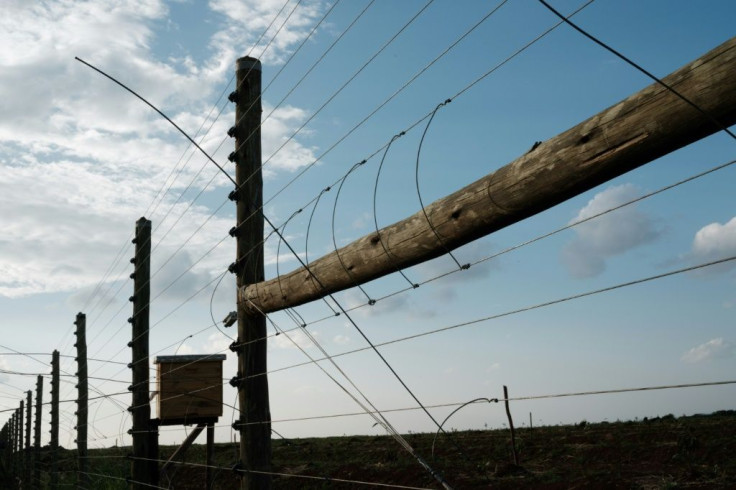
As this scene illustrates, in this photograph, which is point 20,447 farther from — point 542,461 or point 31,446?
point 542,461

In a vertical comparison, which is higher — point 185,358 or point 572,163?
point 572,163

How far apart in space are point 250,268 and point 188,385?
3298mm

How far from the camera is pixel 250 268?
7.50 meters

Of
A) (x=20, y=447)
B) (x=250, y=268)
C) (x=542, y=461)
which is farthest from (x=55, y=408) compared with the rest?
(x=250, y=268)

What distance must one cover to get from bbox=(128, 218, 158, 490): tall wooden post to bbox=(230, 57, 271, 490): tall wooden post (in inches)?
161

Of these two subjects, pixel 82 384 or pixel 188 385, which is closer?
pixel 188 385

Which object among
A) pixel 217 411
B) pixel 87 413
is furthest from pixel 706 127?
pixel 87 413

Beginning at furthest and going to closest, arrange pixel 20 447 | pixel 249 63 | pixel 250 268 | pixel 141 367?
pixel 20 447
pixel 141 367
pixel 249 63
pixel 250 268

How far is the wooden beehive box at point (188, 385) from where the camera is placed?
10.0 meters

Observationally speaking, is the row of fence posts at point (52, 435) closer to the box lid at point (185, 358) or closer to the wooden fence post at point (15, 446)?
the wooden fence post at point (15, 446)

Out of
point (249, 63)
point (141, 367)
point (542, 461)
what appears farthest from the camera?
point (542, 461)

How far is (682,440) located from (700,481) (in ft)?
8.55

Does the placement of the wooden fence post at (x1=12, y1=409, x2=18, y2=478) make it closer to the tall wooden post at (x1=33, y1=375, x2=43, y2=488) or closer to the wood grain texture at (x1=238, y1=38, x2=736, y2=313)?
the tall wooden post at (x1=33, y1=375, x2=43, y2=488)

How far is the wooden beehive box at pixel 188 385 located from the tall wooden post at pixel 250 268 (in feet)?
8.75
